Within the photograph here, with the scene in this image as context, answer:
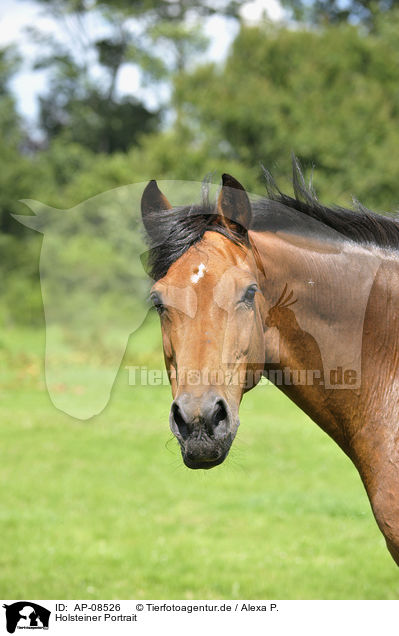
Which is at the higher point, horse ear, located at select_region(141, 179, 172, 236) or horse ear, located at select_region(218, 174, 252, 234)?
horse ear, located at select_region(141, 179, 172, 236)

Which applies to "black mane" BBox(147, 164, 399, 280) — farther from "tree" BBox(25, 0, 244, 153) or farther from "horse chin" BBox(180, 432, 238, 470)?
"tree" BBox(25, 0, 244, 153)

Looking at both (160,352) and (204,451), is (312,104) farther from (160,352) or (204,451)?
(204,451)

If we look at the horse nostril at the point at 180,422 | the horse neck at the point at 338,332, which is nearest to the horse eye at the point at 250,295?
the horse neck at the point at 338,332

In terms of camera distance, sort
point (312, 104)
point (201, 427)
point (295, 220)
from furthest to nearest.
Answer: point (312, 104) → point (295, 220) → point (201, 427)

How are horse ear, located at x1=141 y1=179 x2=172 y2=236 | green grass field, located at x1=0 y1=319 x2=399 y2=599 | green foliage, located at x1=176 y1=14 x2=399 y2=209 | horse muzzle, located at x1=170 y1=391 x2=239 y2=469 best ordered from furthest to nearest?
green foliage, located at x1=176 y1=14 x2=399 y2=209 < green grass field, located at x1=0 y1=319 x2=399 y2=599 < horse ear, located at x1=141 y1=179 x2=172 y2=236 < horse muzzle, located at x1=170 y1=391 x2=239 y2=469

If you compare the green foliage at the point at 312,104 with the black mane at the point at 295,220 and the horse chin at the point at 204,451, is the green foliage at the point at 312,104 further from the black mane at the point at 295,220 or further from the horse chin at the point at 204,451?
the horse chin at the point at 204,451

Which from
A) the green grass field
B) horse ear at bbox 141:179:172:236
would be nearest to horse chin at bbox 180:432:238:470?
the green grass field

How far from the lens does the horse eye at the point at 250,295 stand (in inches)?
106

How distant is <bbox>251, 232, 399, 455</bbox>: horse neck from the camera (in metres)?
2.97

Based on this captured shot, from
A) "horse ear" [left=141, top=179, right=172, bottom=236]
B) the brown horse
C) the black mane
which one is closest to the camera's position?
the brown horse
